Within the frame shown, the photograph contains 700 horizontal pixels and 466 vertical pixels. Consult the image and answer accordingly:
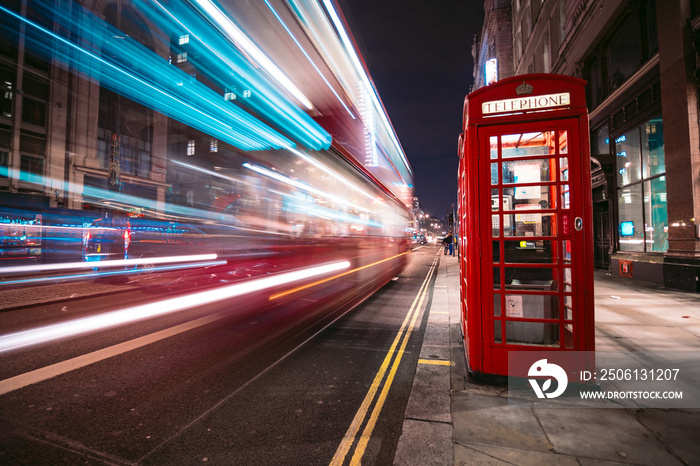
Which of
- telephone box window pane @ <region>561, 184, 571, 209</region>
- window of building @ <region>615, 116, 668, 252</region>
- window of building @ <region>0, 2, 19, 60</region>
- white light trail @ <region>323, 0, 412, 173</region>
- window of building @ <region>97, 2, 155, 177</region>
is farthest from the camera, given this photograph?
window of building @ <region>97, 2, 155, 177</region>

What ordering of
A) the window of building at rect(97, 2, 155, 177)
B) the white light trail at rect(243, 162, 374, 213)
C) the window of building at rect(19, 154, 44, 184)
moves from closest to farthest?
the white light trail at rect(243, 162, 374, 213), the window of building at rect(19, 154, 44, 184), the window of building at rect(97, 2, 155, 177)

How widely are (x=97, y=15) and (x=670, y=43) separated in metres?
30.2

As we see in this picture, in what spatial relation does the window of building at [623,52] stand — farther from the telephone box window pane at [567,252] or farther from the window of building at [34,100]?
the window of building at [34,100]

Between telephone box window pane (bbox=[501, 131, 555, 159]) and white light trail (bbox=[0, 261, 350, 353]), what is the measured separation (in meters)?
7.37

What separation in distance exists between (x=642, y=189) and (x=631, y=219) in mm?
1347

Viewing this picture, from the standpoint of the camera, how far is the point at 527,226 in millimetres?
3816

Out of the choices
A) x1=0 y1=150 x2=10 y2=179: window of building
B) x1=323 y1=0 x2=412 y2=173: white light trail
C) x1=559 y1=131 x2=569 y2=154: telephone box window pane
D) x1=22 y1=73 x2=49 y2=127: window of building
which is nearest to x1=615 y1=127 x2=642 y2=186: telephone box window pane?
A: x1=559 y1=131 x2=569 y2=154: telephone box window pane

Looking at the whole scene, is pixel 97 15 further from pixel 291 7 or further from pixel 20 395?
pixel 20 395

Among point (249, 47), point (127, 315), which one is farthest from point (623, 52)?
point (127, 315)

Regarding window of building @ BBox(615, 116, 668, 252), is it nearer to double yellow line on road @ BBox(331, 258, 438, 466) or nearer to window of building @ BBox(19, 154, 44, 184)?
double yellow line on road @ BBox(331, 258, 438, 466)

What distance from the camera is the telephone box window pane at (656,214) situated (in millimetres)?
9820

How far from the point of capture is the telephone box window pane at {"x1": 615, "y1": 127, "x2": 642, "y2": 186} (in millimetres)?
11188

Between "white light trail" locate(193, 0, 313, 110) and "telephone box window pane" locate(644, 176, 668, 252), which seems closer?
"telephone box window pane" locate(644, 176, 668, 252)

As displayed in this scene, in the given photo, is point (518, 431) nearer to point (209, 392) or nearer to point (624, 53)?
point (209, 392)
